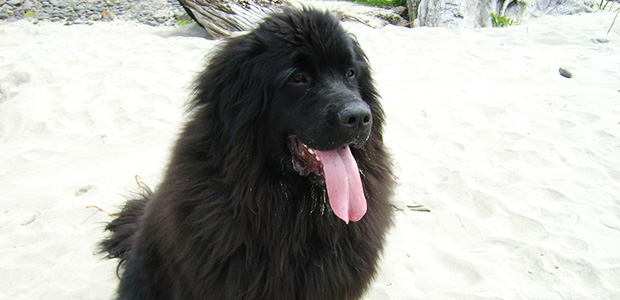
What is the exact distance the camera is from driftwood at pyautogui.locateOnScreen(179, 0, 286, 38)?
769 cm

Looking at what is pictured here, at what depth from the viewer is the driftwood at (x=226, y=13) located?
7688 millimetres

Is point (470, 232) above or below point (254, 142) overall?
below

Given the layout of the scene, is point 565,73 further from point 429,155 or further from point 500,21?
point 500,21

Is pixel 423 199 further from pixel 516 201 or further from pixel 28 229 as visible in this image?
pixel 28 229

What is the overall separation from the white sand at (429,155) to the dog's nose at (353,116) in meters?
1.16

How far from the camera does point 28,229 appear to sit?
11.1 ft

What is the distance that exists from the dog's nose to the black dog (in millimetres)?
46

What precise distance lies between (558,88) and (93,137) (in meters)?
5.65

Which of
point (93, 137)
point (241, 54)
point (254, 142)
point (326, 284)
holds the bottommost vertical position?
point (93, 137)

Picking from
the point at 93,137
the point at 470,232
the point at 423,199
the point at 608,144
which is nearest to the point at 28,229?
the point at 93,137

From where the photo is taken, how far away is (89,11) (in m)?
11.6

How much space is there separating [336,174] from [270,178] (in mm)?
339

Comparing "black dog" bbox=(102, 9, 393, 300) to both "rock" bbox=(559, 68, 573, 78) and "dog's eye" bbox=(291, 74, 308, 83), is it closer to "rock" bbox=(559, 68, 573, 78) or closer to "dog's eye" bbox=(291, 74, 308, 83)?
"dog's eye" bbox=(291, 74, 308, 83)

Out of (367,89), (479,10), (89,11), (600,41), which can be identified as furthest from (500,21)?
(89,11)
